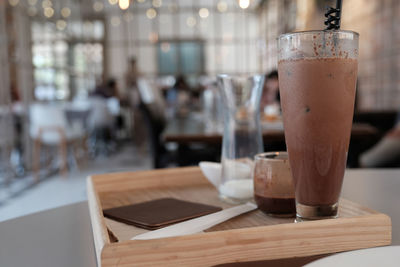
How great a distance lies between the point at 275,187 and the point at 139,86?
219 centimetres

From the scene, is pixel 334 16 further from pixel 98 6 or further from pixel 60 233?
pixel 98 6

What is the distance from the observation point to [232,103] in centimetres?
70

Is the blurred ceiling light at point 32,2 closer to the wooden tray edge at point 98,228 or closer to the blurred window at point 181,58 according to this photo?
the wooden tray edge at point 98,228

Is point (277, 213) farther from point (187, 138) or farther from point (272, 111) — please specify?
point (272, 111)

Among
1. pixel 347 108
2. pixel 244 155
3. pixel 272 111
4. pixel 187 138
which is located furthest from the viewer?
pixel 272 111

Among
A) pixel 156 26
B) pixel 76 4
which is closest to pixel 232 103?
pixel 76 4

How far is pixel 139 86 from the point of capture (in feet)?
8.65

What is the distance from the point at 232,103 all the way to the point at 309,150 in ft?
0.86

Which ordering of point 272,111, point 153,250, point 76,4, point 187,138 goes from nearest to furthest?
1. point 153,250
2. point 187,138
3. point 272,111
4. point 76,4

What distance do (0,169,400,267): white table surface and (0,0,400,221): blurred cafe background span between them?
0.16 m

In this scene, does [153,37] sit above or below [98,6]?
below

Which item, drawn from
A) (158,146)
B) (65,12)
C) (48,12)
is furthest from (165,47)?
(158,146)

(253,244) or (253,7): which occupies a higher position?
(253,7)

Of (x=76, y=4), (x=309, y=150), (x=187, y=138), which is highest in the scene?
(x=76, y=4)
